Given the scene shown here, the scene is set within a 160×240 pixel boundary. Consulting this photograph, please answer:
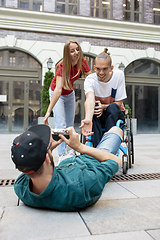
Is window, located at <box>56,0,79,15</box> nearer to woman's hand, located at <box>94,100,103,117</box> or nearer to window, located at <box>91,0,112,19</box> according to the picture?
window, located at <box>91,0,112,19</box>

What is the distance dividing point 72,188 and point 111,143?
27.3 inches

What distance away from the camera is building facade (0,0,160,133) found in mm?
11031

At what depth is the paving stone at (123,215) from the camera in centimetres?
148

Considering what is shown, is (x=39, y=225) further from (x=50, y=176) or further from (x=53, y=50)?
(x=53, y=50)

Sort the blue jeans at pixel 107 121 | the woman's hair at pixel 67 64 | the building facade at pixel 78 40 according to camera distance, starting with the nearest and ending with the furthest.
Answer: the blue jeans at pixel 107 121, the woman's hair at pixel 67 64, the building facade at pixel 78 40

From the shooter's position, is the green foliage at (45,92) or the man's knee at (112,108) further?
the green foliage at (45,92)

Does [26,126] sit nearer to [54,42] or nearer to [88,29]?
[54,42]

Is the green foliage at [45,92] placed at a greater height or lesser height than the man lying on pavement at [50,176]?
greater

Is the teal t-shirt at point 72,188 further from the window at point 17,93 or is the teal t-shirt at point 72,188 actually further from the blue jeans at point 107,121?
the window at point 17,93

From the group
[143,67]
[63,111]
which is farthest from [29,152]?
[143,67]

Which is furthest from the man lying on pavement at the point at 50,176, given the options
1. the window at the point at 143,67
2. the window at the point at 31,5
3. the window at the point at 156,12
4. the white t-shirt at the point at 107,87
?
the window at the point at 156,12

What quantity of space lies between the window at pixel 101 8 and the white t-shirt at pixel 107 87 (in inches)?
389

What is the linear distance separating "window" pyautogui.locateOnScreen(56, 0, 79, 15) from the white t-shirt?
9.65 metres

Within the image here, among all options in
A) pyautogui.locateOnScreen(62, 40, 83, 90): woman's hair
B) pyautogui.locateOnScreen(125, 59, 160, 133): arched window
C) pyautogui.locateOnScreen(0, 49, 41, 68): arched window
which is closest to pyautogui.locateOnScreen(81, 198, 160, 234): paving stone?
pyautogui.locateOnScreen(62, 40, 83, 90): woman's hair
